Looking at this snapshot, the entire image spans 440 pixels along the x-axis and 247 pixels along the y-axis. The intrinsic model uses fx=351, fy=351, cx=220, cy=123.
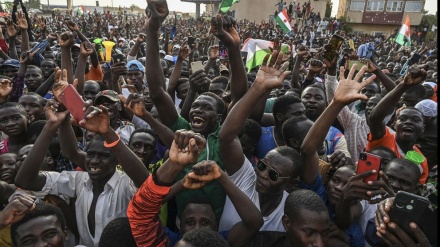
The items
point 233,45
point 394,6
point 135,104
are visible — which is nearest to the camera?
point 135,104

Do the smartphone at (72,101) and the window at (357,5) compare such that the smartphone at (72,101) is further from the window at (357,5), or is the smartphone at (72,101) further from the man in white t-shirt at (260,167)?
the window at (357,5)

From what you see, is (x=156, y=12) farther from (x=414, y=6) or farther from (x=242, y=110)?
(x=414, y=6)

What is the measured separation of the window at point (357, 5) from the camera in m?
37.7

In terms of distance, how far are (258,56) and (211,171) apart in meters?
4.04

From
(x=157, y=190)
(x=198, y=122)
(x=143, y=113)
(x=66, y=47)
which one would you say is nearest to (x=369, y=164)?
(x=157, y=190)

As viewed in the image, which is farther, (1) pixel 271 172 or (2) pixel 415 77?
(2) pixel 415 77

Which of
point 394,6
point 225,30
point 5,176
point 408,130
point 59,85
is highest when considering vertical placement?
point 394,6

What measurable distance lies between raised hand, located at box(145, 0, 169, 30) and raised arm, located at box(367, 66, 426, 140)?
1.79 metres

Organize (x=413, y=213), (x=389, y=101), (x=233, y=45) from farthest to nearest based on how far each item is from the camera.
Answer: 1. (x=389, y=101)
2. (x=233, y=45)
3. (x=413, y=213)

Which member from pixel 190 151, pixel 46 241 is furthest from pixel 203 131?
pixel 46 241

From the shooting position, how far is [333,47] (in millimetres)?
3463

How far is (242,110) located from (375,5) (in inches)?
1598

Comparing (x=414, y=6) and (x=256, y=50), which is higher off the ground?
(x=414, y=6)

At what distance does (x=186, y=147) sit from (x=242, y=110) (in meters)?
0.60
